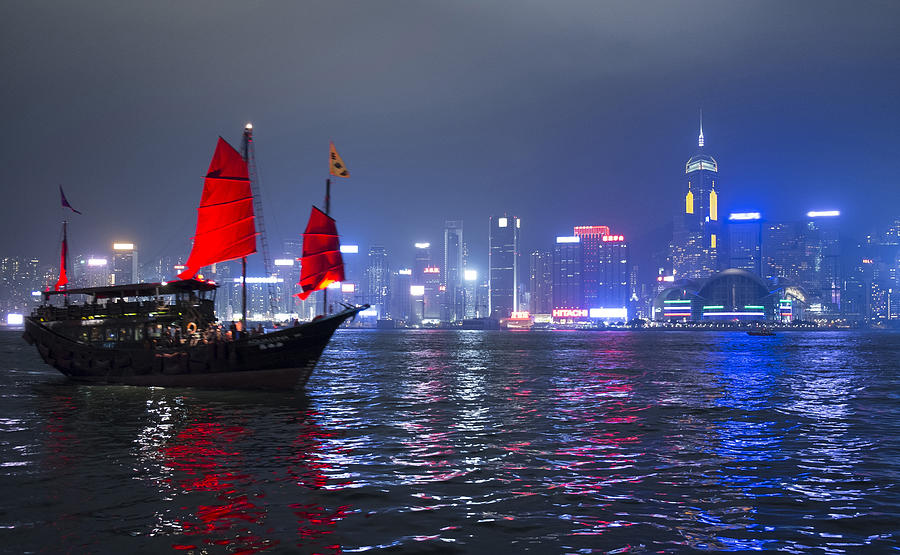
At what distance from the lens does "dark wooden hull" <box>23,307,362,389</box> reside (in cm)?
3741

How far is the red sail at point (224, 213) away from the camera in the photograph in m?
45.2

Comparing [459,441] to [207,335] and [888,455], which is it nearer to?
[888,455]

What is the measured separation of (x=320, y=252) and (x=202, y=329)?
11289mm

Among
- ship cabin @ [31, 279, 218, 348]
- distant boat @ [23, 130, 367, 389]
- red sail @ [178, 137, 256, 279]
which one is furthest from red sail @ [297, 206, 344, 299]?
ship cabin @ [31, 279, 218, 348]

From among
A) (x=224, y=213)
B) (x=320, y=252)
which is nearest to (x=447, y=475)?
(x=224, y=213)

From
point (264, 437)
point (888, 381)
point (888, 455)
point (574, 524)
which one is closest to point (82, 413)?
point (264, 437)

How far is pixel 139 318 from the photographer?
136 feet

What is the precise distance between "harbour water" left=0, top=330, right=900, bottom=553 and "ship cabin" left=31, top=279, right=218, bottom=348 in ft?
23.4

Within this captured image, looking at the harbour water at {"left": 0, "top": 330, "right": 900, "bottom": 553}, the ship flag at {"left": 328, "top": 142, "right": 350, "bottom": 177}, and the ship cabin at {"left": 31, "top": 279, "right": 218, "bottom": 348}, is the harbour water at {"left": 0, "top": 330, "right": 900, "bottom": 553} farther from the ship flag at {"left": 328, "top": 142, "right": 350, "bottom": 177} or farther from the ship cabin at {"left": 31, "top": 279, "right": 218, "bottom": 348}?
the ship flag at {"left": 328, "top": 142, "right": 350, "bottom": 177}

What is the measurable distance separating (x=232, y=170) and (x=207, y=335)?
11.6 meters

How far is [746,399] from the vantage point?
1371 inches

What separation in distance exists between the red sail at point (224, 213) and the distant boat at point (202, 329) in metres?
0.06

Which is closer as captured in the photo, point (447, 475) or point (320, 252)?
point (447, 475)

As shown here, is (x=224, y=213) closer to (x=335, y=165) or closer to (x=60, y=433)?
(x=335, y=165)
